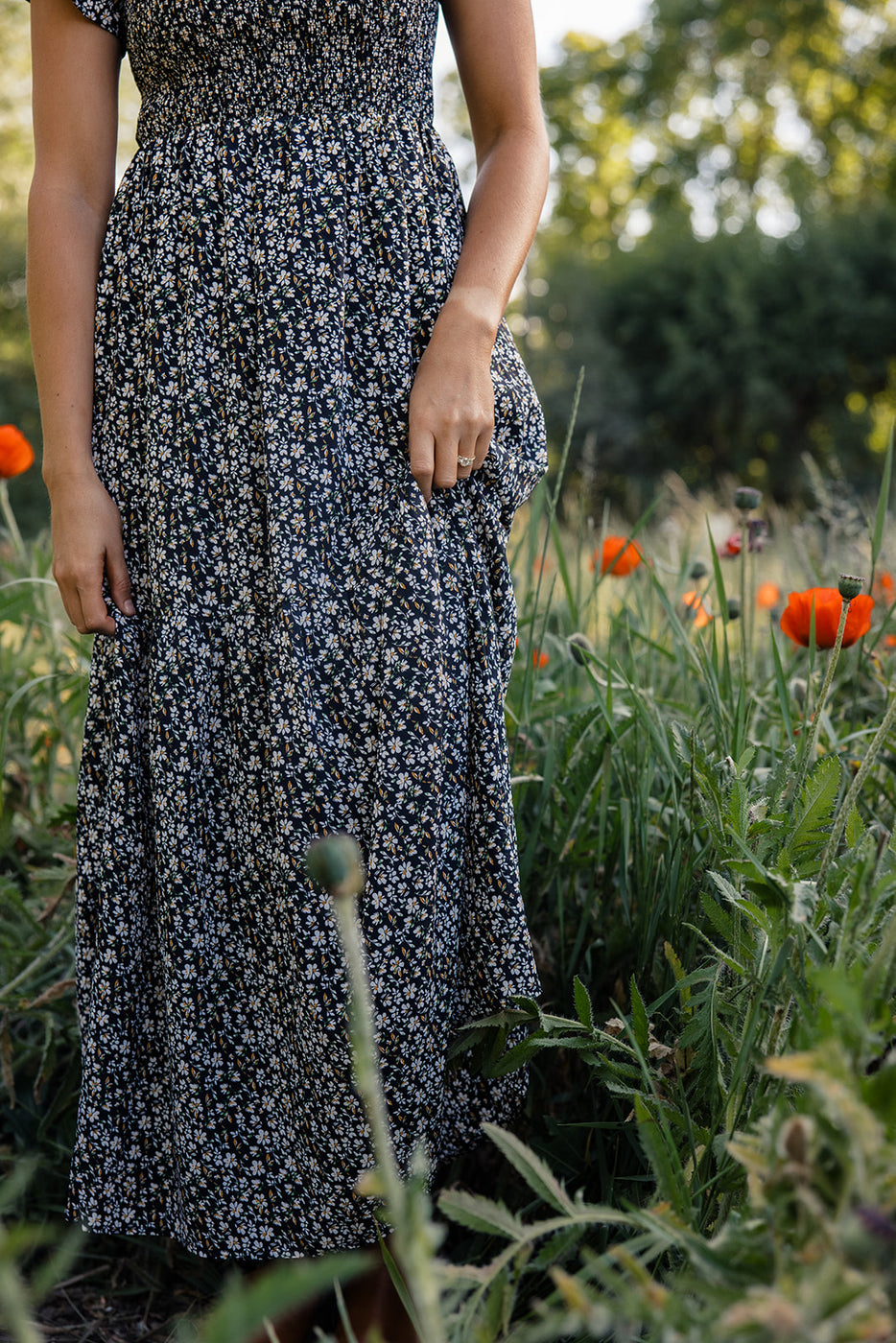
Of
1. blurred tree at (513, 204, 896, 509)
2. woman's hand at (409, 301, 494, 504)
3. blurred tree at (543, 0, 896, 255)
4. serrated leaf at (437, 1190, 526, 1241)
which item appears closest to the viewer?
serrated leaf at (437, 1190, 526, 1241)

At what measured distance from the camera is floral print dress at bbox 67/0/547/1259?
3.27 feet

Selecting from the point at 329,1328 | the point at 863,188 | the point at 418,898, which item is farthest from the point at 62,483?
the point at 863,188

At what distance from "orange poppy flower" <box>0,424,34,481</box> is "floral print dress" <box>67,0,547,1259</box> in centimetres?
58

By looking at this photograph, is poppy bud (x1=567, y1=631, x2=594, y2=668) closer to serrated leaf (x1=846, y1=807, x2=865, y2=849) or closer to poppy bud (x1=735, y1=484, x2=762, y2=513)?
poppy bud (x1=735, y1=484, x2=762, y2=513)

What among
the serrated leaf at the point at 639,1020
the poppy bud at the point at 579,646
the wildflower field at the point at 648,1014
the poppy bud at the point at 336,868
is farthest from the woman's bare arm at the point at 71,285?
the poppy bud at the point at 336,868

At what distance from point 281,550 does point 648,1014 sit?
0.52m

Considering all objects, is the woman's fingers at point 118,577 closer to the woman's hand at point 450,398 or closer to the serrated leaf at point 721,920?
the woman's hand at point 450,398

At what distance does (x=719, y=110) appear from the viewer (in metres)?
16.8

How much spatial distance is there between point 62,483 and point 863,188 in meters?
17.5

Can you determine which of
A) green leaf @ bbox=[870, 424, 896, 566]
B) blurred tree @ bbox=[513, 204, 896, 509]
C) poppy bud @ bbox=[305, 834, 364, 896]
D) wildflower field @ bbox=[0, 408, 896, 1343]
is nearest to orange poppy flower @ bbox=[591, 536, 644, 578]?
wildflower field @ bbox=[0, 408, 896, 1343]

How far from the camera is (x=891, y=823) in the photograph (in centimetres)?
123

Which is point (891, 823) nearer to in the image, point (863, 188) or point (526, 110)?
point (526, 110)

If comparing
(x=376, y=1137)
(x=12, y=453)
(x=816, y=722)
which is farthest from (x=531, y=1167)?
(x=12, y=453)

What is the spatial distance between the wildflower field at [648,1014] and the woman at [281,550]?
147 millimetres
